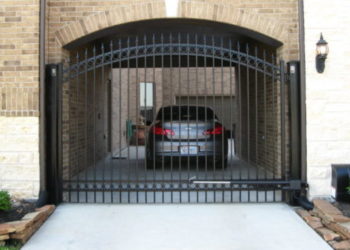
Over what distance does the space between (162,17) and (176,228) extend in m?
3.00

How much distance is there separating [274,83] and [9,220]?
441 centimetres

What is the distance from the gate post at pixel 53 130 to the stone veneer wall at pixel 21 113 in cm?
19

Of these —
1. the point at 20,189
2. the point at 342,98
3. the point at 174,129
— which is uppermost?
the point at 342,98

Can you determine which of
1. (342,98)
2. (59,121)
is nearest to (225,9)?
(342,98)

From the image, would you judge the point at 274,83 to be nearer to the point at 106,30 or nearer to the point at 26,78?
the point at 106,30

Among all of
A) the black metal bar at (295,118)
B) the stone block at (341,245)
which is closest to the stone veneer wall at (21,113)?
the black metal bar at (295,118)

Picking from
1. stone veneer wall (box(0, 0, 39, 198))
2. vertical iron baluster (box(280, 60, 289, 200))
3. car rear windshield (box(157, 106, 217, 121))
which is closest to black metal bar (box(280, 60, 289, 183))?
vertical iron baluster (box(280, 60, 289, 200))

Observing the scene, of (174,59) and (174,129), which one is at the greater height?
(174,59)

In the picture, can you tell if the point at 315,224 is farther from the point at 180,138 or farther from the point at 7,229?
the point at 7,229

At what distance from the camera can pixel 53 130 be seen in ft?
18.0

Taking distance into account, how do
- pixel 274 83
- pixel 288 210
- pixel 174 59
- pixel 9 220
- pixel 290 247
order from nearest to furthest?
pixel 290 247
pixel 9 220
pixel 288 210
pixel 274 83
pixel 174 59

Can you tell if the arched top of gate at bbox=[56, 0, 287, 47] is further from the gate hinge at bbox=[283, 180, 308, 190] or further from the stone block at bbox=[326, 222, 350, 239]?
the stone block at bbox=[326, 222, 350, 239]

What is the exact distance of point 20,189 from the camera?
536 centimetres

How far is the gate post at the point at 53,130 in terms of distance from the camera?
547 centimetres
